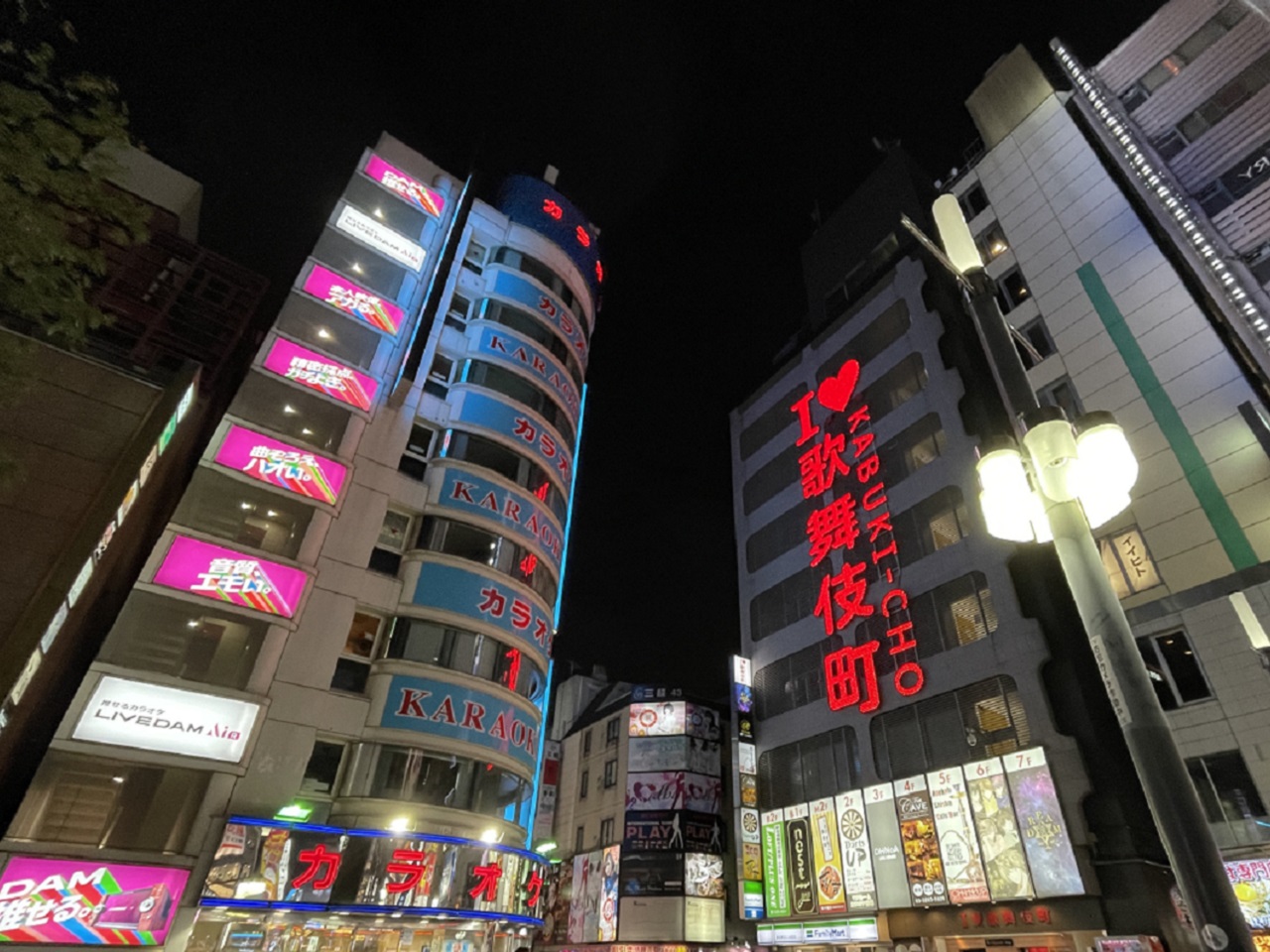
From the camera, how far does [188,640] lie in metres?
20.1

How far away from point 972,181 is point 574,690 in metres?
47.5

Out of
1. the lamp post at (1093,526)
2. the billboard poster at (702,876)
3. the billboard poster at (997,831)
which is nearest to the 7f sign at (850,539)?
the billboard poster at (997,831)

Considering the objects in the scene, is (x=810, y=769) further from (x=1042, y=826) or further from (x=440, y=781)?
(x=440, y=781)

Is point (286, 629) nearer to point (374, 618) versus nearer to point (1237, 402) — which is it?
point (374, 618)

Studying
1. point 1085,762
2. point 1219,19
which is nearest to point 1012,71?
point 1219,19

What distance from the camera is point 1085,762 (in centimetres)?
2153

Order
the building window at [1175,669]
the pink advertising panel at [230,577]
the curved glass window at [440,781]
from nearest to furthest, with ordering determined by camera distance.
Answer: the pink advertising panel at [230,577], the building window at [1175,669], the curved glass window at [440,781]

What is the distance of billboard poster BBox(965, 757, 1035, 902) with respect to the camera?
2147 cm

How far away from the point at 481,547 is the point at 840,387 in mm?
22442

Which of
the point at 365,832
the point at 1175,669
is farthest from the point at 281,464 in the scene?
the point at 1175,669

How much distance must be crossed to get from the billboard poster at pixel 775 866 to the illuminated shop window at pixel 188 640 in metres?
22.3

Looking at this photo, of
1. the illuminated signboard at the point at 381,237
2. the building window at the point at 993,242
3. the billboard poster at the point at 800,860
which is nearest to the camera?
the billboard poster at the point at 800,860

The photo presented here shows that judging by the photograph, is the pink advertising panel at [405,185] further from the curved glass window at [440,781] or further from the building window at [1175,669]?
the building window at [1175,669]

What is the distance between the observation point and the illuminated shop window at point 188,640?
1884cm
